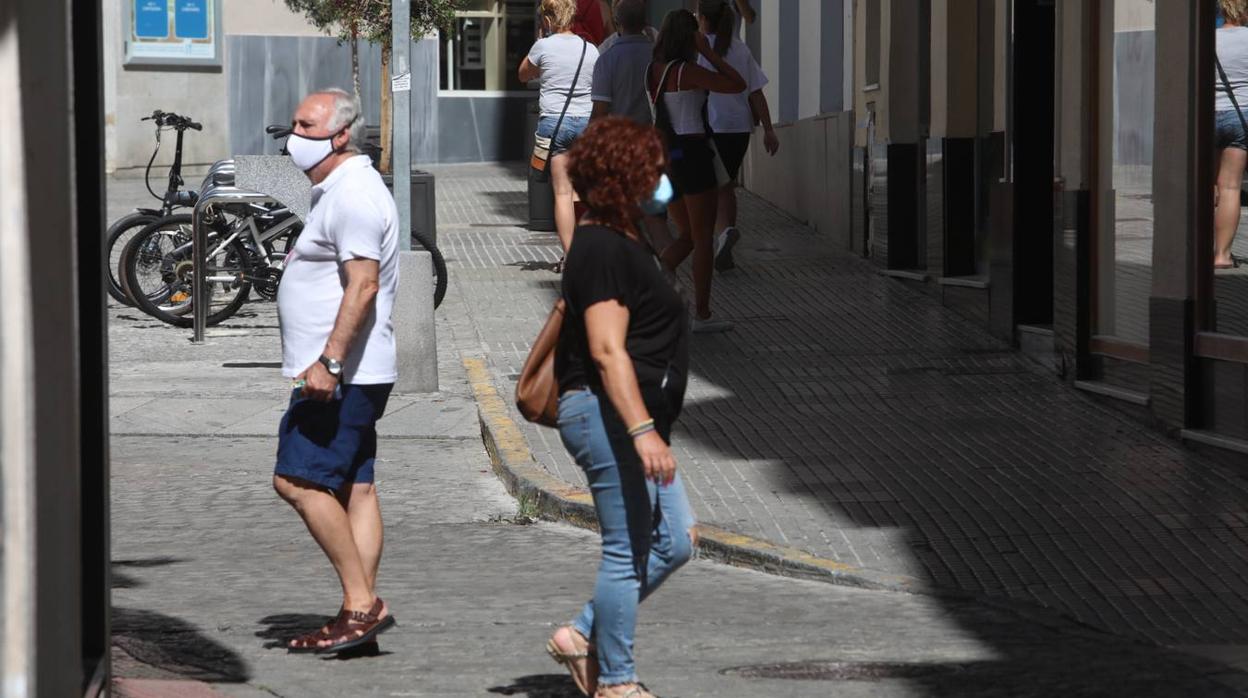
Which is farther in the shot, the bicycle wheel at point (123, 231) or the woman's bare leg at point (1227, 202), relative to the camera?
the bicycle wheel at point (123, 231)

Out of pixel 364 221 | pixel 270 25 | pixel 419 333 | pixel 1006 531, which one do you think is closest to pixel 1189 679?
pixel 1006 531

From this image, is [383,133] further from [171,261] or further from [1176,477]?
[1176,477]

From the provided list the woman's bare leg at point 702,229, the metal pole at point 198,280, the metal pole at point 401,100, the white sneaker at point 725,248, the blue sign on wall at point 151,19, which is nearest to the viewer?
the metal pole at point 401,100

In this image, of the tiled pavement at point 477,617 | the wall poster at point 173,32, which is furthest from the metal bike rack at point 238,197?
the wall poster at point 173,32

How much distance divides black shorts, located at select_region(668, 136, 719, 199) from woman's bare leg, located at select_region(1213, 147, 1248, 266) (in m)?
3.67

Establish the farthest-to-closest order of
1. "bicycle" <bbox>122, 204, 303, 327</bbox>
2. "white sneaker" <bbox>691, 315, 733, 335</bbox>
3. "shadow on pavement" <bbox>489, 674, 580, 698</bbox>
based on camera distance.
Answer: "bicycle" <bbox>122, 204, 303, 327</bbox> → "white sneaker" <bbox>691, 315, 733, 335</bbox> → "shadow on pavement" <bbox>489, 674, 580, 698</bbox>

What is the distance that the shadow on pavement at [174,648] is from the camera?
627 cm

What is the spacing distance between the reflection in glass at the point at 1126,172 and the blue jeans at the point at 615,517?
17.3 ft

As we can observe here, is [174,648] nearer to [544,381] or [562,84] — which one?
[544,381]

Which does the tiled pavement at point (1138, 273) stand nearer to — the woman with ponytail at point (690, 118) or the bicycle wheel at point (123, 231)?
the woman with ponytail at point (690, 118)

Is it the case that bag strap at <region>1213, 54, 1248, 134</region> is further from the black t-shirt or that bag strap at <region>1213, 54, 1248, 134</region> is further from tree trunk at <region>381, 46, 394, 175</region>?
tree trunk at <region>381, 46, 394, 175</region>

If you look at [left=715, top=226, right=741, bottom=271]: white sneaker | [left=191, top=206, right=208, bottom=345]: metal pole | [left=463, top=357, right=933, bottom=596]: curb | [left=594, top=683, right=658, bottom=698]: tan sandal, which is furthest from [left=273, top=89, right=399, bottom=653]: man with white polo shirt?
[left=715, top=226, right=741, bottom=271]: white sneaker

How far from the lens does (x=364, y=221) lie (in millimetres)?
6379

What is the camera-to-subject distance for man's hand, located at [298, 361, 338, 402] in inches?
247
